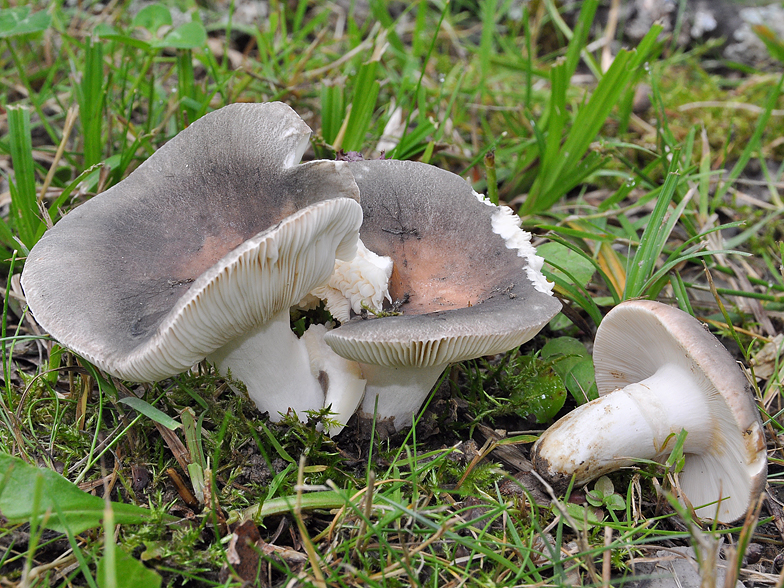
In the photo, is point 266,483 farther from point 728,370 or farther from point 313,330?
point 728,370

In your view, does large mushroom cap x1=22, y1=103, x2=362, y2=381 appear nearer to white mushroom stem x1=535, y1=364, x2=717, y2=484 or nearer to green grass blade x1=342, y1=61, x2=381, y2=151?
white mushroom stem x1=535, y1=364, x2=717, y2=484

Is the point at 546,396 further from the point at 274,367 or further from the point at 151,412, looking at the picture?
the point at 151,412

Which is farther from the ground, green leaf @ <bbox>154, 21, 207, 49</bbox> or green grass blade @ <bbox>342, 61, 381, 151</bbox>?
green leaf @ <bbox>154, 21, 207, 49</bbox>

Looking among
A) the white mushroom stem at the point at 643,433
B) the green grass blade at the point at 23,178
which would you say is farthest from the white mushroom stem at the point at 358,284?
the green grass blade at the point at 23,178

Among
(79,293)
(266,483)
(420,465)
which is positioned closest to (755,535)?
(420,465)

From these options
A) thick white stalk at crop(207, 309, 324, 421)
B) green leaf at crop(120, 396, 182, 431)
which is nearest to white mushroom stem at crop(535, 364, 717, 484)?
thick white stalk at crop(207, 309, 324, 421)

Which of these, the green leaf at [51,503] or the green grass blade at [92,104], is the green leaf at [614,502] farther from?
the green grass blade at [92,104]

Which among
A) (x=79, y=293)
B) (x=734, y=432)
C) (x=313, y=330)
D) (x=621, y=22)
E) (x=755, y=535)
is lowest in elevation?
(x=755, y=535)
